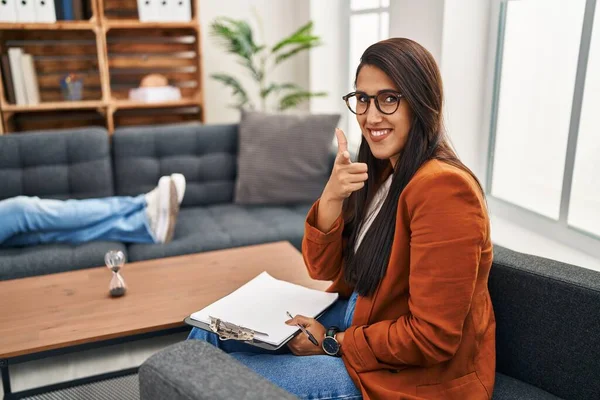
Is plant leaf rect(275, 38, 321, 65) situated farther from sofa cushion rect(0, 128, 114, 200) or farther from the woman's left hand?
the woman's left hand

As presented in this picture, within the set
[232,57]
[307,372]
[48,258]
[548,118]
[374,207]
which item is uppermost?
[232,57]

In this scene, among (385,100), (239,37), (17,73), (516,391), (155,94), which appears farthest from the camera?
(155,94)

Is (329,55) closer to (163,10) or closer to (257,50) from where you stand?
(257,50)

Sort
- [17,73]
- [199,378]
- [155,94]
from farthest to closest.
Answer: [155,94]
[17,73]
[199,378]

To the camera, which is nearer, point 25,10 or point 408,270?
point 408,270

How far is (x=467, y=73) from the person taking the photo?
2232 mm

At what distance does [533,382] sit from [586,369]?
14cm

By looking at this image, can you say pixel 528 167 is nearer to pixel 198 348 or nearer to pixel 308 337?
pixel 308 337

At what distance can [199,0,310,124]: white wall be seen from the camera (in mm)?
3869

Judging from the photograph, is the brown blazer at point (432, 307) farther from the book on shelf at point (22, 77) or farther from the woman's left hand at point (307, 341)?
the book on shelf at point (22, 77)

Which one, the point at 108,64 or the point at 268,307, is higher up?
the point at 108,64

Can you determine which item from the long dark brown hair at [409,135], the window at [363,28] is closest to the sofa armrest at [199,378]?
the long dark brown hair at [409,135]

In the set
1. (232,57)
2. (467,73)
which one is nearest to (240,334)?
(467,73)

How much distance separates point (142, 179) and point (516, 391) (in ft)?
6.79
